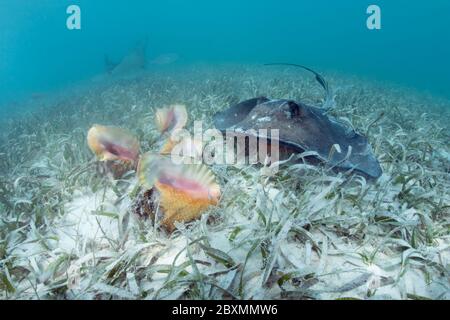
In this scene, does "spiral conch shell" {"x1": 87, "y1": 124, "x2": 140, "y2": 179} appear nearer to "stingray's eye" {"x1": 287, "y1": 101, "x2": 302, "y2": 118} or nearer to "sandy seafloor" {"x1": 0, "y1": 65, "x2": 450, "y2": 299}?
"sandy seafloor" {"x1": 0, "y1": 65, "x2": 450, "y2": 299}

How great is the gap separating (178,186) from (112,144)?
1.23m

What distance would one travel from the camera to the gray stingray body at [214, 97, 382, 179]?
2744 mm

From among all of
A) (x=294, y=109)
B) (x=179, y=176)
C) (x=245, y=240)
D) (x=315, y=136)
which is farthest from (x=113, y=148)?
(x=315, y=136)

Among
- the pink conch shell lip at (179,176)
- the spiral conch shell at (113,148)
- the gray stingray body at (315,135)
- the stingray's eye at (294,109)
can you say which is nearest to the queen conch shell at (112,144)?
the spiral conch shell at (113,148)

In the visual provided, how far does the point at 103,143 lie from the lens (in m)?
3.03

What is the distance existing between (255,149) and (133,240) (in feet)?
4.48

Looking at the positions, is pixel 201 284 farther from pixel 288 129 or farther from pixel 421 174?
pixel 421 174

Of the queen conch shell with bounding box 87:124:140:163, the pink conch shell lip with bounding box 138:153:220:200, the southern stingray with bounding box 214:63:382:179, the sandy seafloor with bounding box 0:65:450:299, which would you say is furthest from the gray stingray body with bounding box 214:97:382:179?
the queen conch shell with bounding box 87:124:140:163

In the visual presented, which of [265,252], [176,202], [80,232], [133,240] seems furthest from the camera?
[80,232]

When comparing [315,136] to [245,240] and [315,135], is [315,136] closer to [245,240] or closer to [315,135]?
[315,135]

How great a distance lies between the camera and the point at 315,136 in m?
2.90

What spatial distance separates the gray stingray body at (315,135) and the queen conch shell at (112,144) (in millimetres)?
1073
